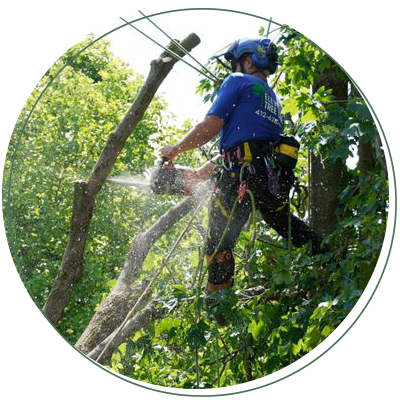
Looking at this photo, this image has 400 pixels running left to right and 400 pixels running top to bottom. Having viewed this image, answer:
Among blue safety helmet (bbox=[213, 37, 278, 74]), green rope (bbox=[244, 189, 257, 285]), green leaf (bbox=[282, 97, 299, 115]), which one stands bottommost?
green rope (bbox=[244, 189, 257, 285])

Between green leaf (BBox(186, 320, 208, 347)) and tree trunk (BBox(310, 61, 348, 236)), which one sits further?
tree trunk (BBox(310, 61, 348, 236))

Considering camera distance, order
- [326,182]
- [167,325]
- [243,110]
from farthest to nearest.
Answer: [326,182] < [167,325] < [243,110]

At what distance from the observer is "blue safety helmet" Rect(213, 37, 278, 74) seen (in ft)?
15.2

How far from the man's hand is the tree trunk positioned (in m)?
0.60

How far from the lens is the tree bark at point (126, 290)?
457 centimetres

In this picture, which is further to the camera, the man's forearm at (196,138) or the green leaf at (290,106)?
the green leaf at (290,106)

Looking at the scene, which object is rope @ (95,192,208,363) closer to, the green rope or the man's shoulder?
the green rope

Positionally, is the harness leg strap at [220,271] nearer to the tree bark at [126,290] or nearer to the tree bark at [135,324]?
the tree bark at [135,324]

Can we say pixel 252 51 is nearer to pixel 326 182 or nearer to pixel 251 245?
pixel 326 182

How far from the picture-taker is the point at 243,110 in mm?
4555

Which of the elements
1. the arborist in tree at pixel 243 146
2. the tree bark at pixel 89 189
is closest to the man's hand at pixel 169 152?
the arborist in tree at pixel 243 146

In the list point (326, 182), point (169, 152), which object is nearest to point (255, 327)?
point (326, 182)

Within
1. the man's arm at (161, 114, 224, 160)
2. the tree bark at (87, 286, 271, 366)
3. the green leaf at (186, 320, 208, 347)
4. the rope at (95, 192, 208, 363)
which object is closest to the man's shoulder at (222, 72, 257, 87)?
the man's arm at (161, 114, 224, 160)

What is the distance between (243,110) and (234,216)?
0.44 m
